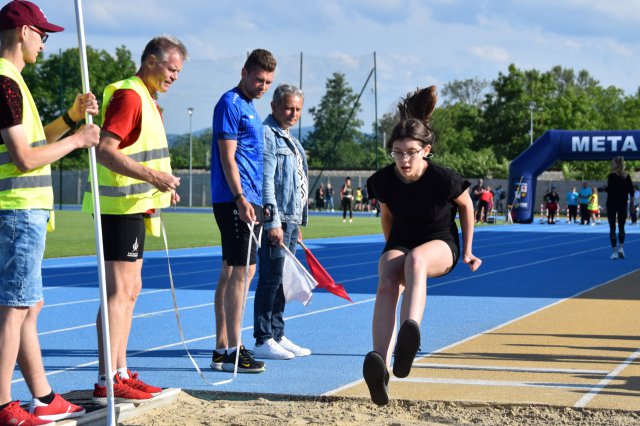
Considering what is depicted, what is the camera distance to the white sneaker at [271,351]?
745 cm

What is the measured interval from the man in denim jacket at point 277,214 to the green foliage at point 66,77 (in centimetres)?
4276

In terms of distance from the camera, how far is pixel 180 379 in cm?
669

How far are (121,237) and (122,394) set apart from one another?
0.88m

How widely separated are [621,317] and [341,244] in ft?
44.7

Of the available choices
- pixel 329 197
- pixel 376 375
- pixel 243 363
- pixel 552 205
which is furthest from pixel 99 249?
pixel 329 197

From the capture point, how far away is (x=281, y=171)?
303 inches

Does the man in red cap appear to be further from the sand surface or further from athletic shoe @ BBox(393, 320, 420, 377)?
athletic shoe @ BBox(393, 320, 420, 377)

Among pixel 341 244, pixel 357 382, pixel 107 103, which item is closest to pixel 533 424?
pixel 357 382

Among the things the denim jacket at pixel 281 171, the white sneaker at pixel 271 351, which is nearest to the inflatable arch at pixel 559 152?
the denim jacket at pixel 281 171

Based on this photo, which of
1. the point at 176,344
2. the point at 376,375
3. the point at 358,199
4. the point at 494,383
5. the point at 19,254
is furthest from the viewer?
the point at 358,199

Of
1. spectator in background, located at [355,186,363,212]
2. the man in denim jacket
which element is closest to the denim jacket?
the man in denim jacket

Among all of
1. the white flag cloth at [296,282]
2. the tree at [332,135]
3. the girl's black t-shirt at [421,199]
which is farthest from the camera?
the tree at [332,135]

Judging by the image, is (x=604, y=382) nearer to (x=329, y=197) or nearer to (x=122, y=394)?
(x=122, y=394)

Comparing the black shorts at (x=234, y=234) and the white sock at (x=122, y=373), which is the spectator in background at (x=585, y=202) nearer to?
the black shorts at (x=234, y=234)
